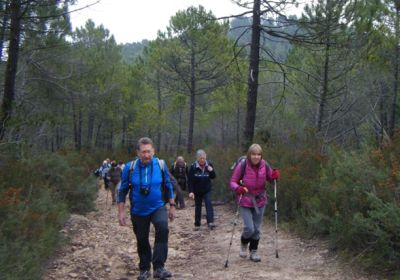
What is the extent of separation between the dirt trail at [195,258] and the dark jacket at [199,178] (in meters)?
0.87

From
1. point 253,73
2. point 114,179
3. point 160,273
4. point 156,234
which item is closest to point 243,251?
point 160,273

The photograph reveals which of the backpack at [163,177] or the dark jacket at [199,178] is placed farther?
the dark jacket at [199,178]

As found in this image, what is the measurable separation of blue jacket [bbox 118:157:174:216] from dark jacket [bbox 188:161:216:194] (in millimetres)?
3868

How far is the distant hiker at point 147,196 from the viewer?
18.5 feet

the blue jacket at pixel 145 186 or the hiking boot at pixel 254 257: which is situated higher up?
the blue jacket at pixel 145 186

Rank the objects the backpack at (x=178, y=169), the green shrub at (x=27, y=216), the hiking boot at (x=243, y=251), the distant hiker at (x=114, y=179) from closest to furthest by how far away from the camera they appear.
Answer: the green shrub at (x=27, y=216), the hiking boot at (x=243, y=251), the backpack at (x=178, y=169), the distant hiker at (x=114, y=179)

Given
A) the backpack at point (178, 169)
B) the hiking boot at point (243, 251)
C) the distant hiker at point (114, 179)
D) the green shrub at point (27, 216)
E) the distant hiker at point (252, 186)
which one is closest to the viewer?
the green shrub at point (27, 216)

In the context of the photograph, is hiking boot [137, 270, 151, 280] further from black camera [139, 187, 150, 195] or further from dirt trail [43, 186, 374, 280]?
black camera [139, 187, 150, 195]

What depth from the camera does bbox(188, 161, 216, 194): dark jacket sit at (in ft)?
31.6

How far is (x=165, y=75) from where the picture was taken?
26516 millimetres

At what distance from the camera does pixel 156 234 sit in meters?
5.77

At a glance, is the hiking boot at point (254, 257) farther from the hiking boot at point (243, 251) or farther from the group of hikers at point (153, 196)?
the hiking boot at point (243, 251)

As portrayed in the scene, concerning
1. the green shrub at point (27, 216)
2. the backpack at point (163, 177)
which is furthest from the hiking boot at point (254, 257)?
the green shrub at point (27, 216)

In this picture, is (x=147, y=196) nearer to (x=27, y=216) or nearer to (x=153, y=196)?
(x=153, y=196)
